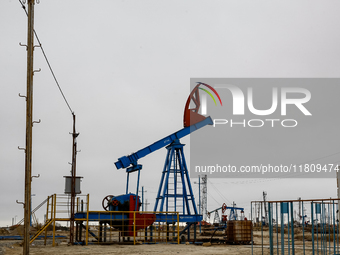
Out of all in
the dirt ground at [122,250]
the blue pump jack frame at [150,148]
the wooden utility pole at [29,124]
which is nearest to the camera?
the wooden utility pole at [29,124]

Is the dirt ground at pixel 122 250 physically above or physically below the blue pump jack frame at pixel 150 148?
below

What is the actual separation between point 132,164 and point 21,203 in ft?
42.1

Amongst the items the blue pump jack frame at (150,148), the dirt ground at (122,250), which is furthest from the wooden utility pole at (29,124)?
the blue pump jack frame at (150,148)

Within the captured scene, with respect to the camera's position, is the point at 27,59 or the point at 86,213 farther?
the point at 86,213

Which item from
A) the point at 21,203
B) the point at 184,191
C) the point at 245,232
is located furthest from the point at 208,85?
the point at 21,203

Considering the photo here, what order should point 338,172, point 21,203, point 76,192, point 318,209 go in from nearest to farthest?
1. point 21,203
2. point 318,209
3. point 338,172
4. point 76,192

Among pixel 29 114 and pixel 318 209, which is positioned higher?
pixel 29 114

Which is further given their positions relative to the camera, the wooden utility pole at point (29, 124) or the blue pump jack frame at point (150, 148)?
the blue pump jack frame at point (150, 148)

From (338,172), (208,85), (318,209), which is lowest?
(318,209)

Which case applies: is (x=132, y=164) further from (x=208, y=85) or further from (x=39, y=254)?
(x=39, y=254)

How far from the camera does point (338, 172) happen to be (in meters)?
14.3

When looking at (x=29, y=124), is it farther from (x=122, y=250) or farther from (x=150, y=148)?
(x=150, y=148)

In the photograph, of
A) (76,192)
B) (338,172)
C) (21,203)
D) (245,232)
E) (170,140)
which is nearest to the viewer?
(21,203)

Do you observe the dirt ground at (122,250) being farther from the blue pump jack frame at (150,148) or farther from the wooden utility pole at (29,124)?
the blue pump jack frame at (150,148)
